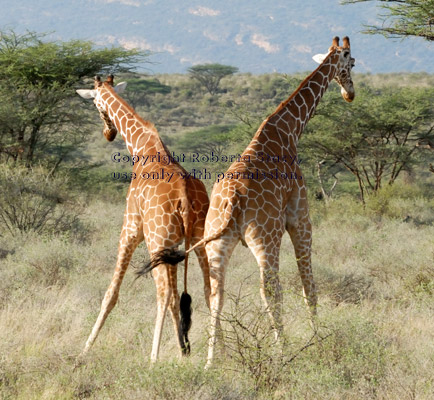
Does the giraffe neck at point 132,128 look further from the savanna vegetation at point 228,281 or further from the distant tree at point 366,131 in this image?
the distant tree at point 366,131

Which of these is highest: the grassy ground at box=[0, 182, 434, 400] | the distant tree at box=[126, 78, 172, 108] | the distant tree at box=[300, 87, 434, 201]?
the grassy ground at box=[0, 182, 434, 400]

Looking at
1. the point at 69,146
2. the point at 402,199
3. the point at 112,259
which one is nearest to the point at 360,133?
the point at 402,199

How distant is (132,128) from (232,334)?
1899mm

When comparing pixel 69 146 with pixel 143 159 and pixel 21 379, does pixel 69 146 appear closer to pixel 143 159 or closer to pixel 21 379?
pixel 143 159

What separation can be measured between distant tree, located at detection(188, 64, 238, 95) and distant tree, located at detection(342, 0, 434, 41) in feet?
103

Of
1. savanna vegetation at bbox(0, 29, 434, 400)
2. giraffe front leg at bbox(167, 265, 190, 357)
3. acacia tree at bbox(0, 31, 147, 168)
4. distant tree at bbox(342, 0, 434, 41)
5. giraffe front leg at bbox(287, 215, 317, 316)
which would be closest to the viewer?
savanna vegetation at bbox(0, 29, 434, 400)

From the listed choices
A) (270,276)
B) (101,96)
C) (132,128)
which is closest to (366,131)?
(101,96)

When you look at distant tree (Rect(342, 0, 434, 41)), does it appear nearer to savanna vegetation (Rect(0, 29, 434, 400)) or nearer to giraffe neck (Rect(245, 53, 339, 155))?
giraffe neck (Rect(245, 53, 339, 155))

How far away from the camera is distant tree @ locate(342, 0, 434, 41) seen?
7711 mm

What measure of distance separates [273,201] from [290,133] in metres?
0.89

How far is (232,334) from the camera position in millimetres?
4375

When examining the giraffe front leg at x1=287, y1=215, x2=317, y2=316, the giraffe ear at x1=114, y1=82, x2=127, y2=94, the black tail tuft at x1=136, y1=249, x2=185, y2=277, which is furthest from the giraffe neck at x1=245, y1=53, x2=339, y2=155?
the giraffe ear at x1=114, y1=82, x2=127, y2=94

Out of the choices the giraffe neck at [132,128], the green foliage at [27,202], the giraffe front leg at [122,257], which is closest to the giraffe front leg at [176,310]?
the giraffe front leg at [122,257]

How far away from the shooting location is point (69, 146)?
1356 centimetres
